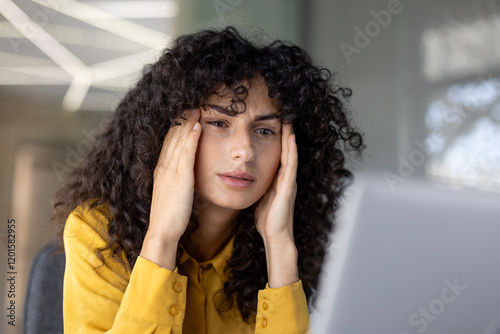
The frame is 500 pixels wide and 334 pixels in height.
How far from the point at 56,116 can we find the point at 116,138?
148cm

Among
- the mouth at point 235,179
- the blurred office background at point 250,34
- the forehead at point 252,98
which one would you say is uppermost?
the blurred office background at point 250,34

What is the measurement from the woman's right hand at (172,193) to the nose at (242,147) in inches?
3.5

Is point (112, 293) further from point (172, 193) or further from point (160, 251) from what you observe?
point (172, 193)

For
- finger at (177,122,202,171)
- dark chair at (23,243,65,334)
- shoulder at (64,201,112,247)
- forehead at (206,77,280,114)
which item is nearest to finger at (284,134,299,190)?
forehead at (206,77,280,114)

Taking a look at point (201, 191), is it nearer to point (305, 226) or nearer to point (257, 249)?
point (257, 249)

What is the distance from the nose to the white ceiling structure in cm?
164

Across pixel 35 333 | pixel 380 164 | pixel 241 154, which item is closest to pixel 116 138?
pixel 241 154

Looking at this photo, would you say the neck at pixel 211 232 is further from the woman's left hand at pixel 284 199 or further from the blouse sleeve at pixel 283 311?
the blouse sleeve at pixel 283 311

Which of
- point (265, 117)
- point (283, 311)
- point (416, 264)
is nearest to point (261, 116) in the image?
point (265, 117)

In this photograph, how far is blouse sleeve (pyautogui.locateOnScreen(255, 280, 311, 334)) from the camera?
1133 millimetres

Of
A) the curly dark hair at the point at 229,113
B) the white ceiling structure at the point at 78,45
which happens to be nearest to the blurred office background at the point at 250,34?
the white ceiling structure at the point at 78,45

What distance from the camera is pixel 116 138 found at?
1.39 m

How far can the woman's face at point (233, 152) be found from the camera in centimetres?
116

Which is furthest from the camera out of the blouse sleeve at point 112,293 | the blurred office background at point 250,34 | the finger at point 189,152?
the blurred office background at point 250,34
